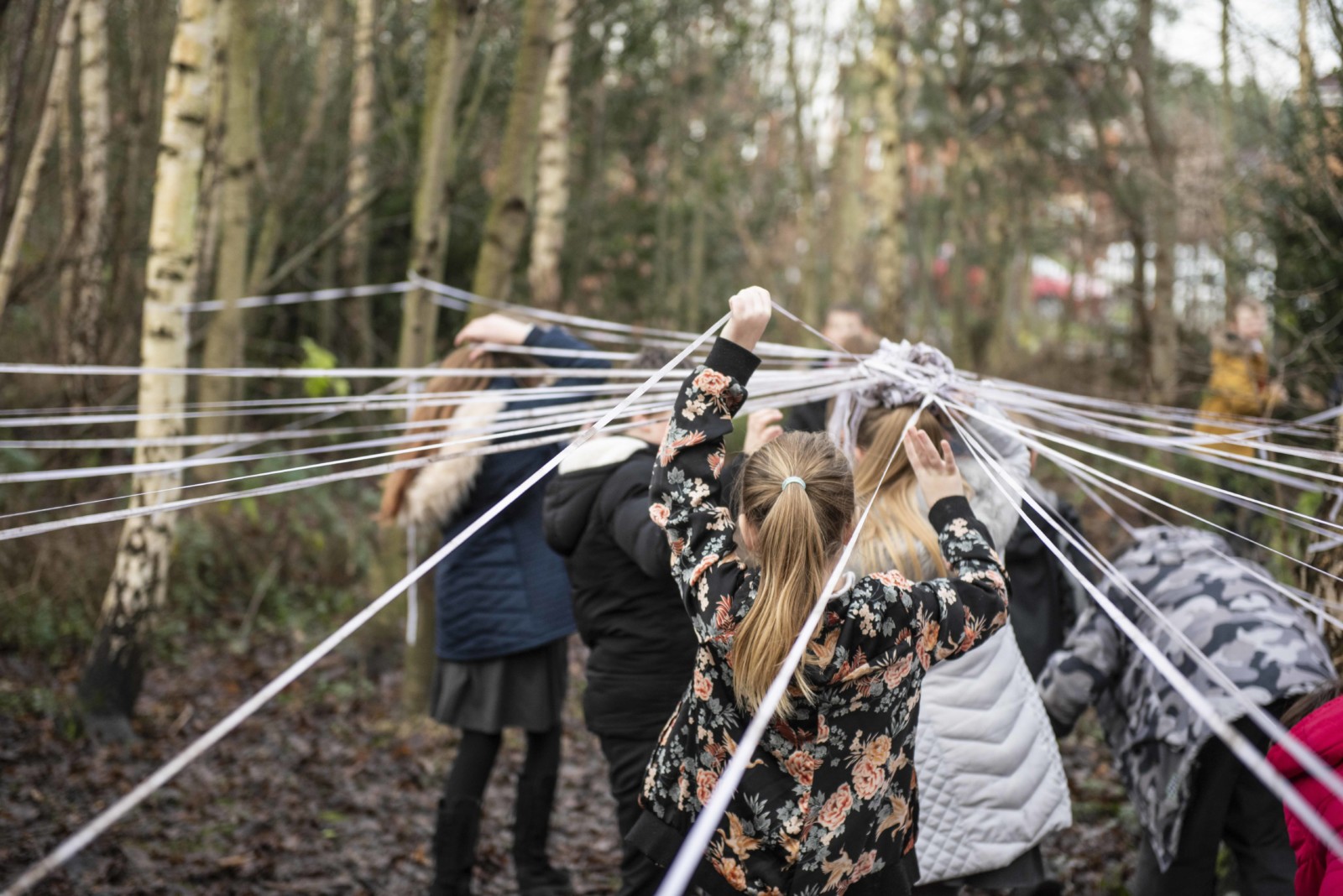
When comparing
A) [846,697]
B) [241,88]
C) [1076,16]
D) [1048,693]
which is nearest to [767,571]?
[846,697]

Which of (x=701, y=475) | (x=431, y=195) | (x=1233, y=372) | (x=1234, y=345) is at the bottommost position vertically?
(x=701, y=475)

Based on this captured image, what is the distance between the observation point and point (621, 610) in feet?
9.89

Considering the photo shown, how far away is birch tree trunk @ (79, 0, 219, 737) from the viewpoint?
478 cm

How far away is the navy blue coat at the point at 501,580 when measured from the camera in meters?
3.61

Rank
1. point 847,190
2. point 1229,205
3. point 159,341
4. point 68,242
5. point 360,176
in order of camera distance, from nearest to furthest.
Result: point 159,341
point 68,242
point 1229,205
point 360,176
point 847,190

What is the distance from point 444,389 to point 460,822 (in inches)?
57.8

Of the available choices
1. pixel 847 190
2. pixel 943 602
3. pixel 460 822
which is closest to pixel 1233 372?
pixel 943 602

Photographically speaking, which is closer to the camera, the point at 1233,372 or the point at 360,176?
the point at 1233,372

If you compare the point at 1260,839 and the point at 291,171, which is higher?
the point at 291,171

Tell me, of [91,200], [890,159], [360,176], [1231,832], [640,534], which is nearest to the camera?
[640,534]

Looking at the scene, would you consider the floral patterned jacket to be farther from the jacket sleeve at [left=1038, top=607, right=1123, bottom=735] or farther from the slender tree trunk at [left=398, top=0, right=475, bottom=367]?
the slender tree trunk at [left=398, top=0, right=475, bottom=367]

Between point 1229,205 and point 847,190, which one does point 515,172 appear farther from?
point 847,190

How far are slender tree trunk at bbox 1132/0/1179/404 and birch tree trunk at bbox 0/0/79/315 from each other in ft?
28.6

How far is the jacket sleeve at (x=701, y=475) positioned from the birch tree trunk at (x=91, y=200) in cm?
509
